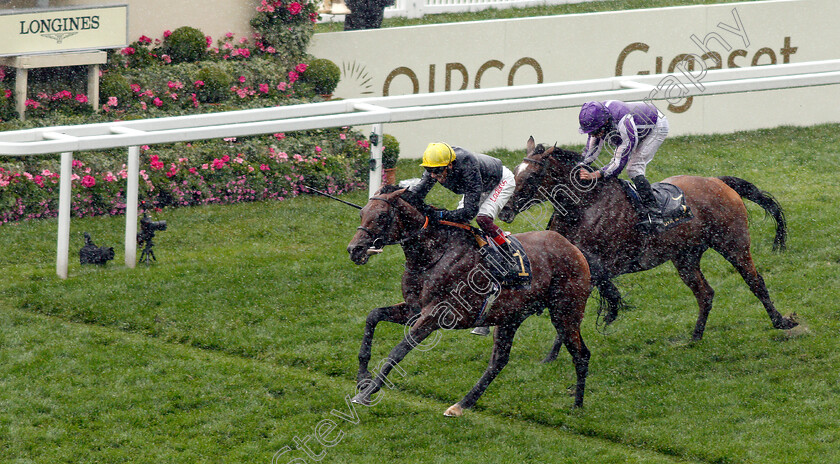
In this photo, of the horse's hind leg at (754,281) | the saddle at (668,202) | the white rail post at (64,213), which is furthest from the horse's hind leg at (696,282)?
the white rail post at (64,213)

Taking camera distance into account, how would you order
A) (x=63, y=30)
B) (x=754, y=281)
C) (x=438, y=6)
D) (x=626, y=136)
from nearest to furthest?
(x=626, y=136)
(x=754, y=281)
(x=63, y=30)
(x=438, y=6)

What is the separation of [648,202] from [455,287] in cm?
221

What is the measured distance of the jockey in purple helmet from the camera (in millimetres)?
9633

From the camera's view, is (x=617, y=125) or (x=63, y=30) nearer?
(x=617, y=125)

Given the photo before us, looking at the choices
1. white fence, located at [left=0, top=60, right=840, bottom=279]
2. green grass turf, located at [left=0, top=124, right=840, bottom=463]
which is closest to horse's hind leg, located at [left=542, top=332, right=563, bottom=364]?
green grass turf, located at [left=0, top=124, right=840, bottom=463]

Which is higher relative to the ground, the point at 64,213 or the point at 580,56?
the point at 580,56

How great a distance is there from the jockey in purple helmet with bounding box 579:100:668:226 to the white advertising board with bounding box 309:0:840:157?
20.7 ft

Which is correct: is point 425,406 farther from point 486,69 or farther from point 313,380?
point 486,69

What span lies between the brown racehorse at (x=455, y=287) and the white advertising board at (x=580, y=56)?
718cm

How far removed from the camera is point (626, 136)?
381 inches

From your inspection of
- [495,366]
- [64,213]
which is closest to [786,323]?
[495,366]

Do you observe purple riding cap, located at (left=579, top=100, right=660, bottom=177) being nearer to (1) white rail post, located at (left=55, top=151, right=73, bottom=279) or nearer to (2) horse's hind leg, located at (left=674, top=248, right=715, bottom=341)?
(2) horse's hind leg, located at (left=674, top=248, right=715, bottom=341)

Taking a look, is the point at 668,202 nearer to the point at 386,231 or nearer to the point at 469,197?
the point at 469,197

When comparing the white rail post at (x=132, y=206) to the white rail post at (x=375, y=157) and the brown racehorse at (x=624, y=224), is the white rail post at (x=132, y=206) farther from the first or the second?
the brown racehorse at (x=624, y=224)
